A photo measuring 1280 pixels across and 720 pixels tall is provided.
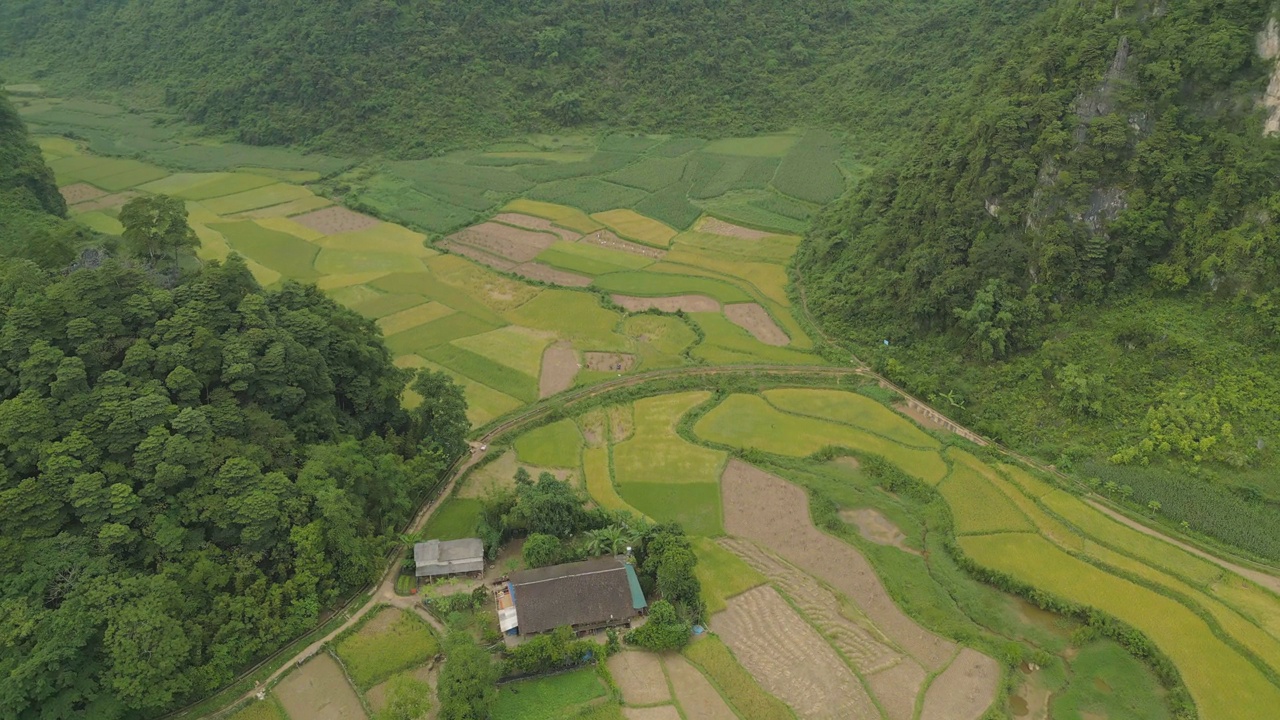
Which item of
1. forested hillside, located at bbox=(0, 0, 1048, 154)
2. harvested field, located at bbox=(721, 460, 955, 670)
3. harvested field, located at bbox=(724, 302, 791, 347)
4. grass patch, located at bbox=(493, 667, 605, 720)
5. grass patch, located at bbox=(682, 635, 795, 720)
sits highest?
forested hillside, located at bbox=(0, 0, 1048, 154)

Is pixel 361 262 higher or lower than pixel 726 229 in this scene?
lower

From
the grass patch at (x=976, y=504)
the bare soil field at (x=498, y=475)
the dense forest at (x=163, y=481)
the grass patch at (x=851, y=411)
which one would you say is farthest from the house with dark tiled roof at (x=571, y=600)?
the grass patch at (x=851, y=411)

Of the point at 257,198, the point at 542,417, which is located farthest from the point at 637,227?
the point at 257,198

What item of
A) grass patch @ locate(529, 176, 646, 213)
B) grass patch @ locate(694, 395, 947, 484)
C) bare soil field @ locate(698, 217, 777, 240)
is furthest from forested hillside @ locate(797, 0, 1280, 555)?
grass patch @ locate(529, 176, 646, 213)

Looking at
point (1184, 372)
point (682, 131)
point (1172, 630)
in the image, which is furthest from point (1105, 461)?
point (682, 131)

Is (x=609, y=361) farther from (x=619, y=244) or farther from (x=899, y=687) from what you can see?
(x=899, y=687)

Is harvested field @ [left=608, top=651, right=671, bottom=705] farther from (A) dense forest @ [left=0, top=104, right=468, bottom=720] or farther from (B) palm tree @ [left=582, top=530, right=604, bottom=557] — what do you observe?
(A) dense forest @ [left=0, top=104, right=468, bottom=720]
